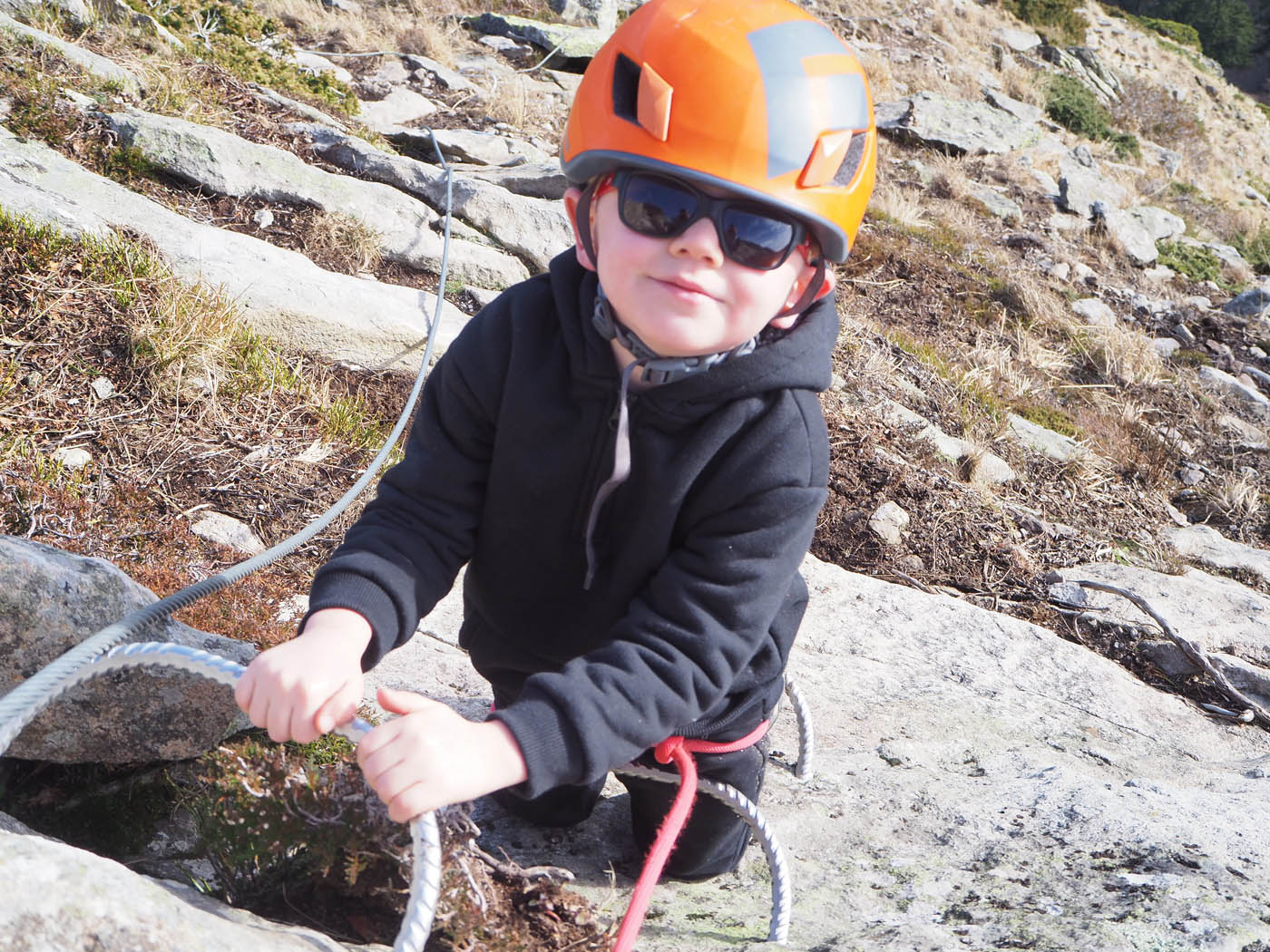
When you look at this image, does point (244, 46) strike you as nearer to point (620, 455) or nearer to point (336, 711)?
point (620, 455)

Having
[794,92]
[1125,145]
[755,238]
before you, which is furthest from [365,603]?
[1125,145]

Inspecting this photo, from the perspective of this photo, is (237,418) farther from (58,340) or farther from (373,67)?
(373,67)

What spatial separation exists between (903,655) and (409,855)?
2.80m

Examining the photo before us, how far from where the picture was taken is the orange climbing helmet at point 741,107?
6.27 feet

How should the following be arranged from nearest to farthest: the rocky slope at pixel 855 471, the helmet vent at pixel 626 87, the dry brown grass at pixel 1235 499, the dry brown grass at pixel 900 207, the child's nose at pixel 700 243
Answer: the child's nose at pixel 700 243, the helmet vent at pixel 626 87, the rocky slope at pixel 855 471, the dry brown grass at pixel 1235 499, the dry brown grass at pixel 900 207

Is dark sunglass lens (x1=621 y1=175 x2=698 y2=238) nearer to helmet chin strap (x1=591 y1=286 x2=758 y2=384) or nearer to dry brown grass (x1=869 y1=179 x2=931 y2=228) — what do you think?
helmet chin strap (x1=591 y1=286 x2=758 y2=384)

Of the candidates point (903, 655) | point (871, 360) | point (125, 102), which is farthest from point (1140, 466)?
point (125, 102)

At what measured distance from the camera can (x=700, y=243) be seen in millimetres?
1903

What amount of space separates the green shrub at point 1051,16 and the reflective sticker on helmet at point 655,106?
3122 cm

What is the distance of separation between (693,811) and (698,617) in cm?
91

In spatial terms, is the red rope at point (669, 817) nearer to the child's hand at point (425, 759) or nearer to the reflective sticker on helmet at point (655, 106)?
the child's hand at point (425, 759)

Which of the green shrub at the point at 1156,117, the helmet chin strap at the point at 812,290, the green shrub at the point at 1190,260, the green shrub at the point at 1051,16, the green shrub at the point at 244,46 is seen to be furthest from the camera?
the green shrub at the point at 1051,16

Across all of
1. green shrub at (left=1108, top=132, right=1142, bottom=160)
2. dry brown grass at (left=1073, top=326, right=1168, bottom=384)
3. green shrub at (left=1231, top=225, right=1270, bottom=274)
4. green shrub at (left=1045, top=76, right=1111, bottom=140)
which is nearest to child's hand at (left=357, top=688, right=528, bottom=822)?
dry brown grass at (left=1073, top=326, right=1168, bottom=384)

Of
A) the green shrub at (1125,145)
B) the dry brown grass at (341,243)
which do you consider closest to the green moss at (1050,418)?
the dry brown grass at (341,243)
